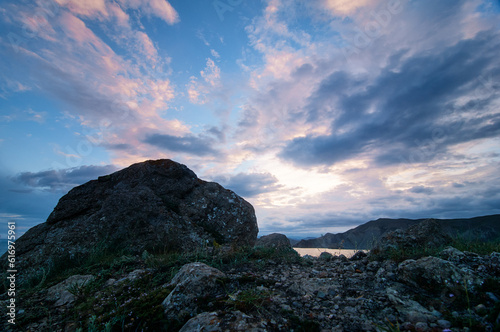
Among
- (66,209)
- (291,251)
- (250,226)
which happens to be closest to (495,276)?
(291,251)

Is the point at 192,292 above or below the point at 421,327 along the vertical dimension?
above

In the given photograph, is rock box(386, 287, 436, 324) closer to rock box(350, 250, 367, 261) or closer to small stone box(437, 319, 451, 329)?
small stone box(437, 319, 451, 329)

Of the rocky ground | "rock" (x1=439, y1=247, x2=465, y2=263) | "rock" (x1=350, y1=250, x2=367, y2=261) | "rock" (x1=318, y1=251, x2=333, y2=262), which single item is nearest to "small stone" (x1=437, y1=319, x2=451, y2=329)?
the rocky ground

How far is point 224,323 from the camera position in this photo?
2.35 m

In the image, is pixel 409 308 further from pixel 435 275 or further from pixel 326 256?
pixel 326 256

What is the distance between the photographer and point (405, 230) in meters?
5.67

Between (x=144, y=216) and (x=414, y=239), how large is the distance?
7.39m

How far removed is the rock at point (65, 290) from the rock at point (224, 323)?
9.51 feet

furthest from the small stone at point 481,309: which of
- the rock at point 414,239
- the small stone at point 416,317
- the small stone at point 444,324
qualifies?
the rock at point 414,239

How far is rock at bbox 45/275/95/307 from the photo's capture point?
403cm

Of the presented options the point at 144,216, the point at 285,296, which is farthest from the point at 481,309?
the point at 144,216

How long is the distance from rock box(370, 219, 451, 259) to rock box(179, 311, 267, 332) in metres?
3.50

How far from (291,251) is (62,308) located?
4.50m

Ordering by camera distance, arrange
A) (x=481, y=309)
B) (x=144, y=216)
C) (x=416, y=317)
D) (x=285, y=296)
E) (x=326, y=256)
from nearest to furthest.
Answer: (x=481, y=309) < (x=416, y=317) < (x=285, y=296) < (x=326, y=256) < (x=144, y=216)
